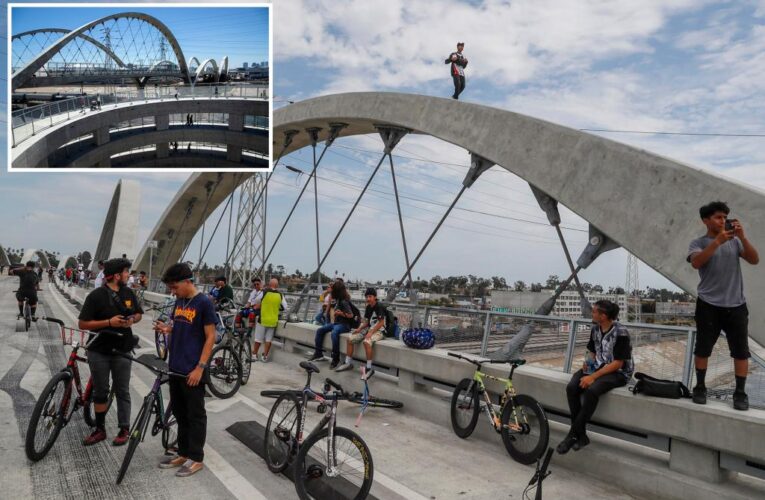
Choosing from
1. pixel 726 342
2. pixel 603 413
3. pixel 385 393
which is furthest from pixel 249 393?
pixel 726 342

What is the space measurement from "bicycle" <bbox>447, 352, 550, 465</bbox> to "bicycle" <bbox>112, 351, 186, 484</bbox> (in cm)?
286

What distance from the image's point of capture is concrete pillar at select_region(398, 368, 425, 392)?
6.91m

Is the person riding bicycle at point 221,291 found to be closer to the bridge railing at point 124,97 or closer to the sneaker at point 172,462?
the sneaker at point 172,462

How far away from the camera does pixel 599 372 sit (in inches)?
178

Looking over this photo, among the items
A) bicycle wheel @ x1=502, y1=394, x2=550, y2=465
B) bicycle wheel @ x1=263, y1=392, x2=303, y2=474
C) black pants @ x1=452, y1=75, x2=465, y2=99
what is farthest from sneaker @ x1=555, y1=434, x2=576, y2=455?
black pants @ x1=452, y1=75, x2=465, y2=99

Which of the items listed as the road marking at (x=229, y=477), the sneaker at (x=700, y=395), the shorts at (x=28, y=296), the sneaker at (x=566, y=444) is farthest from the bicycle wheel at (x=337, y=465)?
the shorts at (x=28, y=296)

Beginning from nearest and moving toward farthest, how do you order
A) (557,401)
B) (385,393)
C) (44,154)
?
(557,401)
(385,393)
(44,154)

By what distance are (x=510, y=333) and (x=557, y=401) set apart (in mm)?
1409

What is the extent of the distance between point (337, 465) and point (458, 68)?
846 centimetres

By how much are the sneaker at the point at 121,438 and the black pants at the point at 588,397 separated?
3960mm

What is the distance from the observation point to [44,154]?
17656 mm

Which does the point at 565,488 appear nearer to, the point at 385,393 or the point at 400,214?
the point at 385,393

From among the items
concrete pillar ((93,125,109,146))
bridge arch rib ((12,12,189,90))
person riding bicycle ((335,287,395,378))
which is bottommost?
person riding bicycle ((335,287,395,378))

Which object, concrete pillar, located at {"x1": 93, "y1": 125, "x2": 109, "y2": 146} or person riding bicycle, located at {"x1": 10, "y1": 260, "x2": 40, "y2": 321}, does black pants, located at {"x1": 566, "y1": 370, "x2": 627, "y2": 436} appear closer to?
person riding bicycle, located at {"x1": 10, "y1": 260, "x2": 40, "y2": 321}
